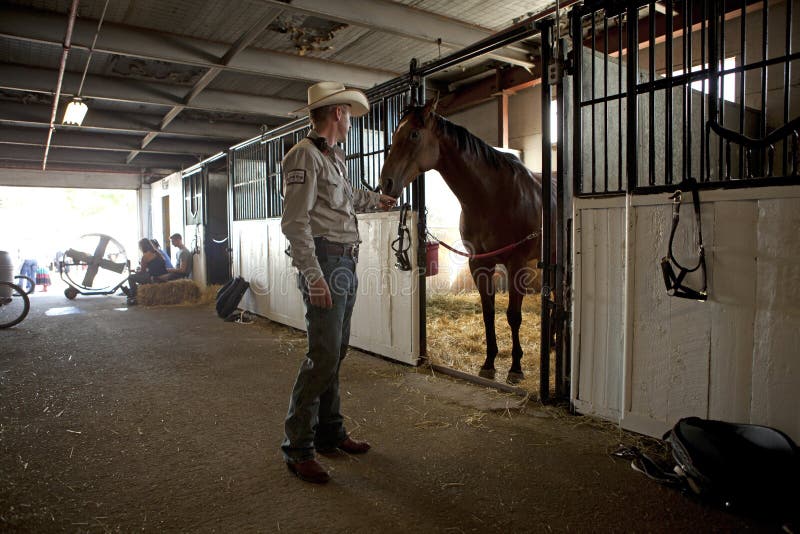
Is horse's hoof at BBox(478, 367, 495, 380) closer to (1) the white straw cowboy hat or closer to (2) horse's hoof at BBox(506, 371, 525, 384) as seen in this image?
(2) horse's hoof at BBox(506, 371, 525, 384)

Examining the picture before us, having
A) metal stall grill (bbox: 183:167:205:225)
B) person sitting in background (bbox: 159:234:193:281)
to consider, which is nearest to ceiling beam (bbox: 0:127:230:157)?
metal stall grill (bbox: 183:167:205:225)

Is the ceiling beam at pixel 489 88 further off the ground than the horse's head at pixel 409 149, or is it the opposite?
the ceiling beam at pixel 489 88

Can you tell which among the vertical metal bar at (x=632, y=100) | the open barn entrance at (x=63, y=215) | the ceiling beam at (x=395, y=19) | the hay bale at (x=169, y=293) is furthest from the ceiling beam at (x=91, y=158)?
the vertical metal bar at (x=632, y=100)

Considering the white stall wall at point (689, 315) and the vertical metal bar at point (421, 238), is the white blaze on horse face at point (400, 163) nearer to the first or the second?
the vertical metal bar at point (421, 238)

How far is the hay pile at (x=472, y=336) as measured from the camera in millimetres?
3663

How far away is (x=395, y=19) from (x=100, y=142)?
27.2 feet

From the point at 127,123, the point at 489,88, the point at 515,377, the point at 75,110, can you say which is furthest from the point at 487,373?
the point at 127,123

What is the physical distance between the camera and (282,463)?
210cm

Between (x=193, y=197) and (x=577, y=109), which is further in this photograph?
(x=193, y=197)

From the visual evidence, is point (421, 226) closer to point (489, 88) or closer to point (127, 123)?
point (489, 88)

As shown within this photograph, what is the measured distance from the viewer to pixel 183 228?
10.2 m

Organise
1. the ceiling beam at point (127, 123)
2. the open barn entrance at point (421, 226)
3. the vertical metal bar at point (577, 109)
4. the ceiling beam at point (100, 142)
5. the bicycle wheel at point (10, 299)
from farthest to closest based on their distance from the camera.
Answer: the ceiling beam at point (100, 142) < the ceiling beam at point (127, 123) < the bicycle wheel at point (10, 299) < the open barn entrance at point (421, 226) < the vertical metal bar at point (577, 109)

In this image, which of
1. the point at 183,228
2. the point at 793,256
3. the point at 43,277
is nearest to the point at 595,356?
the point at 793,256

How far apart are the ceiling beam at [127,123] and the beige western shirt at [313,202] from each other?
816cm
